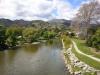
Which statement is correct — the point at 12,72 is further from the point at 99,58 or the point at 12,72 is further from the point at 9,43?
the point at 9,43

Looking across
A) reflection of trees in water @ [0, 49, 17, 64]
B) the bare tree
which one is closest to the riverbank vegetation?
reflection of trees in water @ [0, 49, 17, 64]

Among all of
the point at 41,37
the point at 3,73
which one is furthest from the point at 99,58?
the point at 41,37

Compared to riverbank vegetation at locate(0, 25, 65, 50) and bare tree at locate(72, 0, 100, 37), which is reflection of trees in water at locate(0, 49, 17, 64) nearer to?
riverbank vegetation at locate(0, 25, 65, 50)

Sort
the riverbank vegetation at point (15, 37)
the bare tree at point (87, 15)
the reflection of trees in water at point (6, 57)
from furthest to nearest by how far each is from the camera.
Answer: the riverbank vegetation at point (15, 37) → the bare tree at point (87, 15) → the reflection of trees in water at point (6, 57)

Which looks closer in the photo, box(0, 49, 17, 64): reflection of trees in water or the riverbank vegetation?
box(0, 49, 17, 64): reflection of trees in water

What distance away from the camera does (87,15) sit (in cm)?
6041

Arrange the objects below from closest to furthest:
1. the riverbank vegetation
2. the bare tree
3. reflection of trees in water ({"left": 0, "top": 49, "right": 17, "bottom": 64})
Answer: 1. reflection of trees in water ({"left": 0, "top": 49, "right": 17, "bottom": 64})
2. the bare tree
3. the riverbank vegetation

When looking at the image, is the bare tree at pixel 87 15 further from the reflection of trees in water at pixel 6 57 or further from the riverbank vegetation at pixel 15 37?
the riverbank vegetation at pixel 15 37

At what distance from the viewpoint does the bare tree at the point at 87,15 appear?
58656 mm

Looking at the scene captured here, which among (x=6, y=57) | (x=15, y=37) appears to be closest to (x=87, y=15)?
(x=6, y=57)

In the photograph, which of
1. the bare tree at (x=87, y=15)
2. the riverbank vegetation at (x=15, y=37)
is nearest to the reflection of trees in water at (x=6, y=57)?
the riverbank vegetation at (x=15, y=37)

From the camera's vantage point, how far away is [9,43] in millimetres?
78812

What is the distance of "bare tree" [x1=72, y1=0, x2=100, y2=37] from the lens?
58656 millimetres

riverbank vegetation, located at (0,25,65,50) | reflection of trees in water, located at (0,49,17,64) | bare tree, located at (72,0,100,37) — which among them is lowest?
reflection of trees in water, located at (0,49,17,64)
